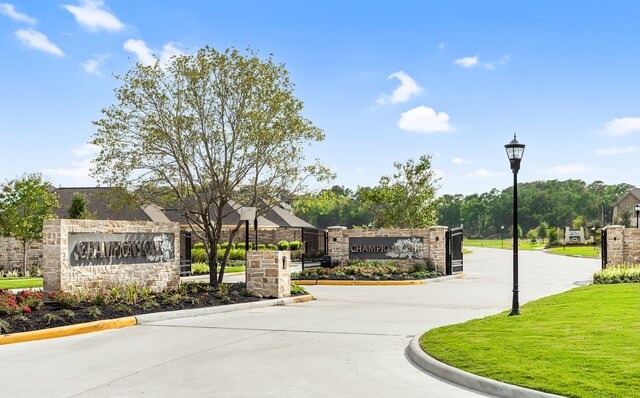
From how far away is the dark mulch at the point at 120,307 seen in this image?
530 inches

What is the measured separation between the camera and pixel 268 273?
20.1 meters

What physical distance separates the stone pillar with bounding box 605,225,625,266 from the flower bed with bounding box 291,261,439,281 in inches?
279

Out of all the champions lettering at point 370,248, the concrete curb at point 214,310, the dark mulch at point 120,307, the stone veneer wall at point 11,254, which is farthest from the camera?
the stone veneer wall at point 11,254

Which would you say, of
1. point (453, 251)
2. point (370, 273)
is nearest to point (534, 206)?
point (453, 251)

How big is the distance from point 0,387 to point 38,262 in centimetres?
2952

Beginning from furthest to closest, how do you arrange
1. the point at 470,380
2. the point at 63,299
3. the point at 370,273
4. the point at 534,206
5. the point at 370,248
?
1. the point at 534,206
2. the point at 370,248
3. the point at 370,273
4. the point at 63,299
5. the point at 470,380

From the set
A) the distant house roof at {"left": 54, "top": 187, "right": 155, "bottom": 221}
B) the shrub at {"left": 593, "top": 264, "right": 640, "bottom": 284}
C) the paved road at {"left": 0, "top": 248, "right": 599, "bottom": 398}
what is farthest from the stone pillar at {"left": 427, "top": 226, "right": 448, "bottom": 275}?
the distant house roof at {"left": 54, "top": 187, "right": 155, "bottom": 221}

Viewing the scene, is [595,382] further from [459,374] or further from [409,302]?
[409,302]

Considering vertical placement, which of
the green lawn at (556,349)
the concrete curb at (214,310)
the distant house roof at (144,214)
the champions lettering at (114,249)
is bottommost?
the concrete curb at (214,310)

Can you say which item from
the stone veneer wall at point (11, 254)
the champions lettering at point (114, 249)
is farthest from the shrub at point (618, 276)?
the stone veneer wall at point (11, 254)

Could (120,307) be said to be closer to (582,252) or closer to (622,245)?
(622,245)

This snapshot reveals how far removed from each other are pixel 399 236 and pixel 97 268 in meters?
18.0

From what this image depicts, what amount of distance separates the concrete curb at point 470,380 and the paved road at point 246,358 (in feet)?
0.58

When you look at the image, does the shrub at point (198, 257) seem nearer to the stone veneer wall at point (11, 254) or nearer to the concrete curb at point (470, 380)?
the stone veneer wall at point (11, 254)
